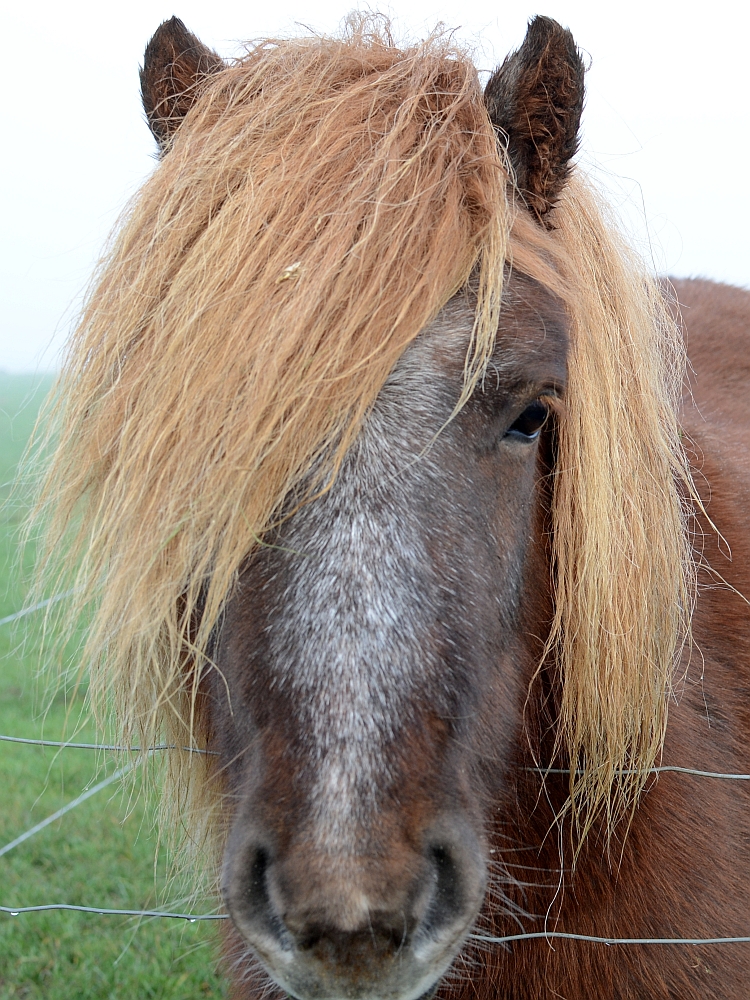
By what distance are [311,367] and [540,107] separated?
74cm

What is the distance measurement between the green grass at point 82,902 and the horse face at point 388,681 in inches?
46.4

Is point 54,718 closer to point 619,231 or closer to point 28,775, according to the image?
point 28,775

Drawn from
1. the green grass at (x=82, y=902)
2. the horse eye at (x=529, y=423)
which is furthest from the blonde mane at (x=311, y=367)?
the green grass at (x=82, y=902)

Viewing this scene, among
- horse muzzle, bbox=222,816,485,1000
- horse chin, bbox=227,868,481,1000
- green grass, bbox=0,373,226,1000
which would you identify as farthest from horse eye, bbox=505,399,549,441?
green grass, bbox=0,373,226,1000

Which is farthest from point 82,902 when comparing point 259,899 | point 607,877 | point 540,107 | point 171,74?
point 540,107

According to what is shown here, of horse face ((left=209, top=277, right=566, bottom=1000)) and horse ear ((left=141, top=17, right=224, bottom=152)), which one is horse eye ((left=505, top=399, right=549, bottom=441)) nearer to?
horse face ((left=209, top=277, right=566, bottom=1000))

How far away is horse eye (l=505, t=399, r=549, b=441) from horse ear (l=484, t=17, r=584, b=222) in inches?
18.2

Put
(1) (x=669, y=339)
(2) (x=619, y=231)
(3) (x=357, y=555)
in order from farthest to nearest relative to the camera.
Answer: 1. (1) (x=669, y=339)
2. (2) (x=619, y=231)
3. (3) (x=357, y=555)

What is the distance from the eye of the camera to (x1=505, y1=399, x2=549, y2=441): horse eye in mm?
1431

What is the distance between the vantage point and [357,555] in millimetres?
1175

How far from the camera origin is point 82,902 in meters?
3.74

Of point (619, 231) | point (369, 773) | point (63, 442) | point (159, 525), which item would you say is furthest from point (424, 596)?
point (619, 231)

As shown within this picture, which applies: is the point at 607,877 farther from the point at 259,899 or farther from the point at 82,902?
the point at 82,902

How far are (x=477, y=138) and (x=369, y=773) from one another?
116cm
